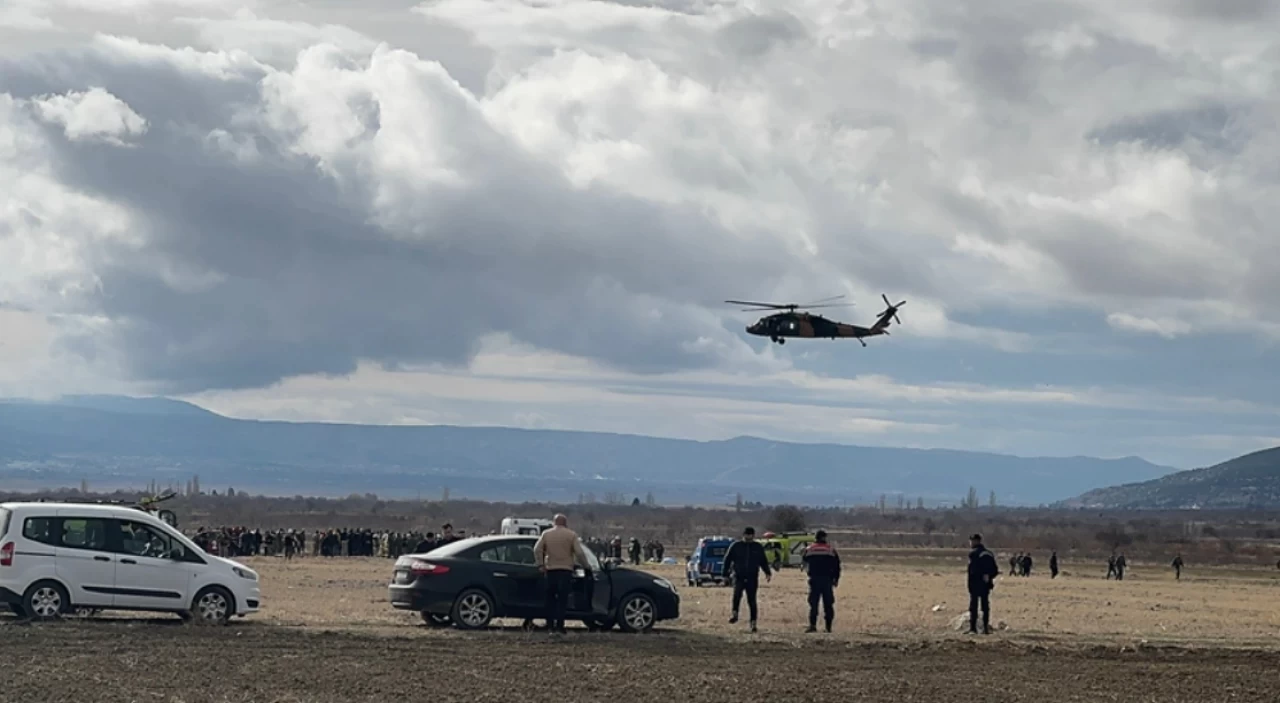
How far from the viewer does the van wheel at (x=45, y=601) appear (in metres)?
23.0

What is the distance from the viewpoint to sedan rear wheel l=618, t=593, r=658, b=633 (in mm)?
25328

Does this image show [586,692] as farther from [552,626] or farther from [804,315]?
[804,315]

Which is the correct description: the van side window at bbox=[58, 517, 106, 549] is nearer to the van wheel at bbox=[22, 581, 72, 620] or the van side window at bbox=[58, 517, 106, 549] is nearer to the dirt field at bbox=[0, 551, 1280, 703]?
the van wheel at bbox=[22, 581, 72, 620]

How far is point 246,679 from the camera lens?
18.1m

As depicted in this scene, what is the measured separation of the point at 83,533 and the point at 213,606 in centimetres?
201

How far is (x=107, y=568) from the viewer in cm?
2344

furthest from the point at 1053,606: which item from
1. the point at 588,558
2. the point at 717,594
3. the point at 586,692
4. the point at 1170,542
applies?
the point at 1170,542

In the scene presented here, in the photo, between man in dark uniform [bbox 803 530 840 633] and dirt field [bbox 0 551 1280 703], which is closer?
dirt field [bbox 0 551 1280 703]

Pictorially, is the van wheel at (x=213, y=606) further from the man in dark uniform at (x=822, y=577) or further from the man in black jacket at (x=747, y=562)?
the man in dark uniform at (x=822, y=577)

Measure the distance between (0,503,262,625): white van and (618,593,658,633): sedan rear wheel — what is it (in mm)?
5188

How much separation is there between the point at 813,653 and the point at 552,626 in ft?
13.1

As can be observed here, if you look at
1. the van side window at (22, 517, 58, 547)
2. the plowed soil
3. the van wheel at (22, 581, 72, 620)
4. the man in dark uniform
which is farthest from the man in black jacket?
the van side window at (22, 517, 58, 547)

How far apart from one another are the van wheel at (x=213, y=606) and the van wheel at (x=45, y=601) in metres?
1.69

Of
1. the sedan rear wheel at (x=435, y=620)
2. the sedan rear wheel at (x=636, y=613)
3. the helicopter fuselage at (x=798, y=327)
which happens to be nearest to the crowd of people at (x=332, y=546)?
the helicopter fuselage at (x=798, y=327)
